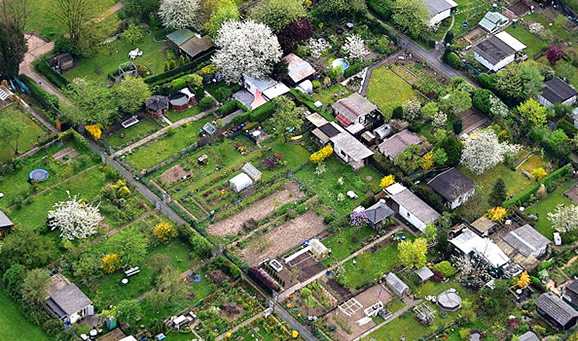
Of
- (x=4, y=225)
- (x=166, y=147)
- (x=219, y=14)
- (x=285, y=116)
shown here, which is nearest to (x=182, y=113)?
(x=166, y=147)

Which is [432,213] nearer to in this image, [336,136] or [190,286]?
[336,136]

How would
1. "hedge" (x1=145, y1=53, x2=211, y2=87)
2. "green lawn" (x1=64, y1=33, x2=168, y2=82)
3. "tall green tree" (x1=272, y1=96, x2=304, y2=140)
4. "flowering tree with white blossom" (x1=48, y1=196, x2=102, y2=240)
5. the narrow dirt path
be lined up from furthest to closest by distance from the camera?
"green lawn" (x1=64, y1=33, x2=168, y2=82) → "hedge" (x1=145, y1=53, x2=211, y2=87) → "tall green tree" (x1=272, y1=96, x2=304, y2=140) → the narrow dirt path → "flowering tree with white blossom" (x1=48, y1=196, x2=102, y2=240)

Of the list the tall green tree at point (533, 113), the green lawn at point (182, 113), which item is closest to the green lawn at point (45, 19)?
the green lawn at point (182, 113)

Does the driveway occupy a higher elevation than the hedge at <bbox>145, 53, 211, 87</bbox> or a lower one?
lower

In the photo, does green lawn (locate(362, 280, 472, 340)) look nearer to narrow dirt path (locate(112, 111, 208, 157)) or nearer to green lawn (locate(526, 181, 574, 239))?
green lawn (locate(526, 181, 574, 239))

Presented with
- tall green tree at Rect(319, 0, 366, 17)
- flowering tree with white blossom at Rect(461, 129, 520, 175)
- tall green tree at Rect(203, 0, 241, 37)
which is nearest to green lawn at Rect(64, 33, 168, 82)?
tall green tree at Rect(203, 0, 241, 37)

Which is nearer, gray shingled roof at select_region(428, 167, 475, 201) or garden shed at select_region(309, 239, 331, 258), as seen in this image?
garden shed at select_region(309, 239, 331, 258)

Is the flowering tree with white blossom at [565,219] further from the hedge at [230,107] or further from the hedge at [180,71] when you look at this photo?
the hedge at [180,71]

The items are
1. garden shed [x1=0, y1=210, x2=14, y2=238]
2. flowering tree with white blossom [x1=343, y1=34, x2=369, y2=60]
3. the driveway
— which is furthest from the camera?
flowering tree with white blossom [x1=343, y1=34, x2=369, y2=60]
